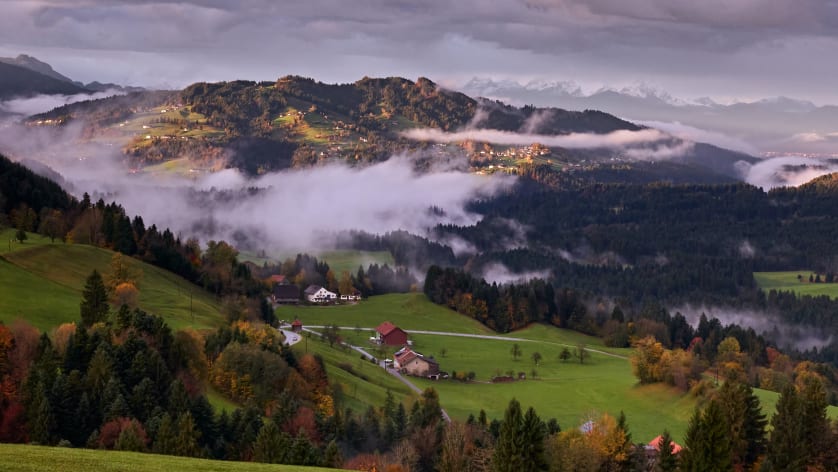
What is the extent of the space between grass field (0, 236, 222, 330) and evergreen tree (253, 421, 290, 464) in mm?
28458

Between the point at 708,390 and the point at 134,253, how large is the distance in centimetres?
7942

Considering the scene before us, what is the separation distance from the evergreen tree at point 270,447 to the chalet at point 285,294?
364ft

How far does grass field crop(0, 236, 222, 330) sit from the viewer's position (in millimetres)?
79562

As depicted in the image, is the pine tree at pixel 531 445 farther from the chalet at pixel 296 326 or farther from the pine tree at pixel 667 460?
the chalet at pixel 296 326

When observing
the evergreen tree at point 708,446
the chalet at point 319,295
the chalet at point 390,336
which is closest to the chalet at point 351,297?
the chalet at point 319,295

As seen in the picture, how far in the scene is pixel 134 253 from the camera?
403ft

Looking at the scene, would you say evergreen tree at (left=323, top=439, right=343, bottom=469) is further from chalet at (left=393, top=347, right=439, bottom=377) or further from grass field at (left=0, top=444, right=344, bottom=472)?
chalet at (left=393, top=347, right=439, bottom=377)

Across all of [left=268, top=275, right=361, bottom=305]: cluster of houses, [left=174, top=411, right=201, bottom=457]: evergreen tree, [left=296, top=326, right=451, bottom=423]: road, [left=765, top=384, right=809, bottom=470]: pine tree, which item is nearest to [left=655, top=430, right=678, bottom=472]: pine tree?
[left=765, top=384, right=809, bottom=470]: pine tree

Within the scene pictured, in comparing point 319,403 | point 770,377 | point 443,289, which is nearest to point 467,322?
point 443,289

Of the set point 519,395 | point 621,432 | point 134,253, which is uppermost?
point 134,253

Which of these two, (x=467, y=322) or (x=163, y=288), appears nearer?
(x=163, y=288)

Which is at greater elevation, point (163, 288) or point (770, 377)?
point (163, 288)

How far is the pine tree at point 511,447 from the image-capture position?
5450 centimetres

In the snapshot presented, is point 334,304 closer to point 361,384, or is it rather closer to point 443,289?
point 443,289
